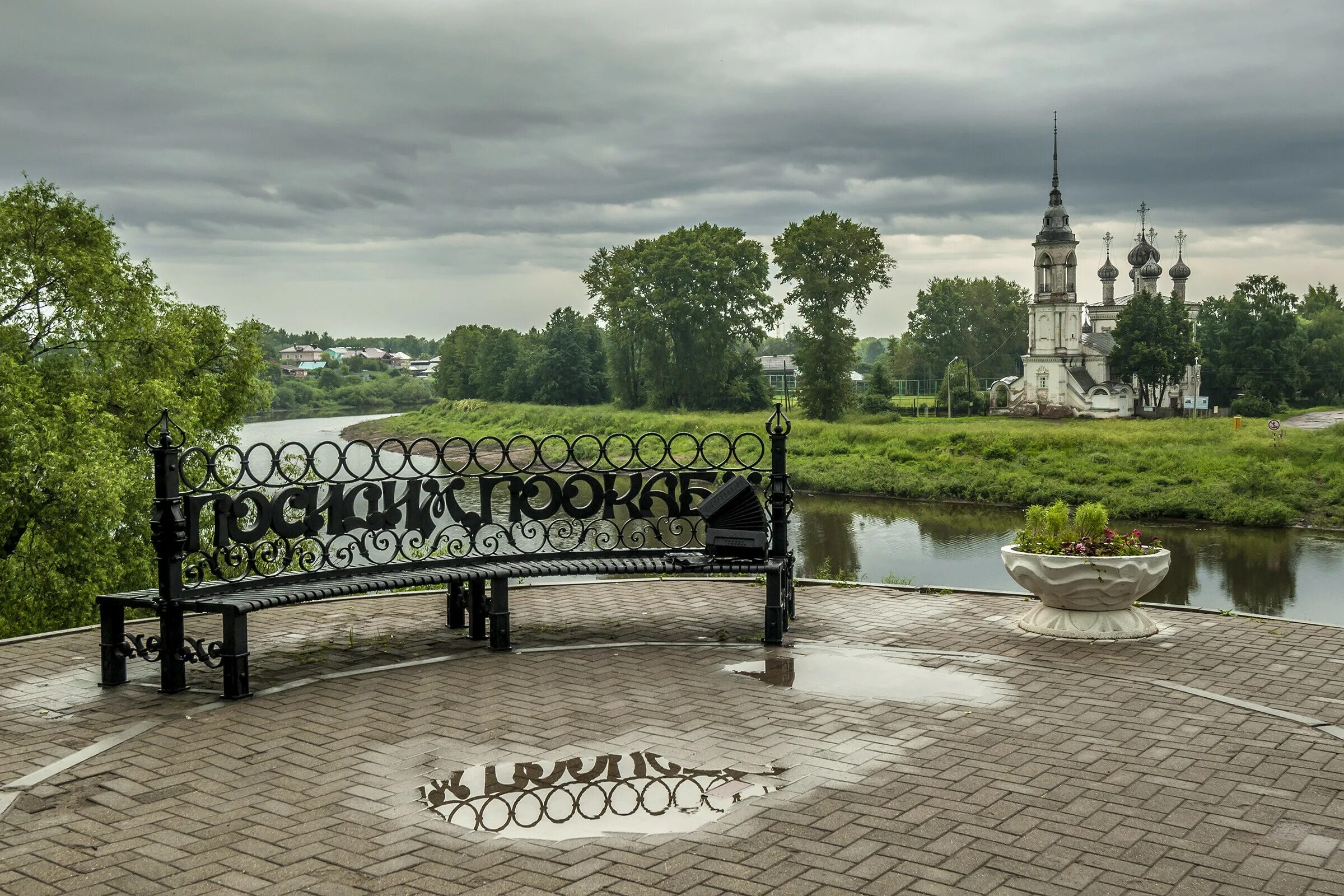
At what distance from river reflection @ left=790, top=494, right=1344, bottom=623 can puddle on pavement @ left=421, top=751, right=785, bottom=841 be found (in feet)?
47.9

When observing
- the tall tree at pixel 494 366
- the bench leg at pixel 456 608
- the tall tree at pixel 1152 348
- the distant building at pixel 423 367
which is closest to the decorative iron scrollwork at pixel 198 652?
the bench leg at pixel 456 608

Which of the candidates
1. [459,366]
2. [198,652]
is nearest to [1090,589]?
[198,652]

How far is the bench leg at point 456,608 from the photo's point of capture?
8.38m

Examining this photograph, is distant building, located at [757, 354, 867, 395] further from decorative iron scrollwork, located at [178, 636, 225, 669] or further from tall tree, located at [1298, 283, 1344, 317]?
decorative iron scrollwork, located at [178, 636, 225, 669]

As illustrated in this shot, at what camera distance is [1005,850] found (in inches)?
Answer: 171

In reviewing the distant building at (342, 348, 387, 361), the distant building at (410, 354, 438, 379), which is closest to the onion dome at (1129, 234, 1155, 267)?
the distant building at (410, 354, 438, 379)

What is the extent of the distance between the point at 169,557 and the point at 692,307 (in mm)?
55697

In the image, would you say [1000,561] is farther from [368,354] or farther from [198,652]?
[368,354]

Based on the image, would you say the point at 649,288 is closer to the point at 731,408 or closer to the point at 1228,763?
the point at 731,408

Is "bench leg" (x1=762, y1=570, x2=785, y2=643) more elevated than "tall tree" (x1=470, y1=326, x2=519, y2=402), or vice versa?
"tall tree" (x1=470, y1=326, x2=519, y2=402)

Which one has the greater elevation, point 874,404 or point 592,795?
point 874,404

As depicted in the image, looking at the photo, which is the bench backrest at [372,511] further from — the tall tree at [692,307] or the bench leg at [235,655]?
the tall tree at [692,307]

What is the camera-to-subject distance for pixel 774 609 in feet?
25.9

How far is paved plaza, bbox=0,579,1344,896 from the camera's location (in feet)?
13.8
